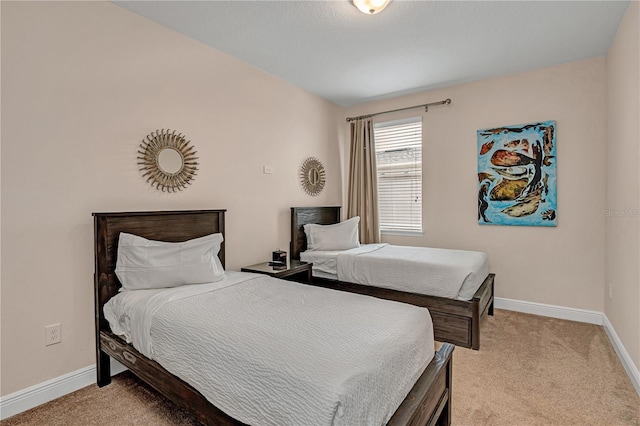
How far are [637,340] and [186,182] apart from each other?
3369 mm

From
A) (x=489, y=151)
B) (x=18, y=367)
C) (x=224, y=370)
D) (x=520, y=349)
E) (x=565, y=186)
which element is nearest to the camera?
(x=224, y=370)

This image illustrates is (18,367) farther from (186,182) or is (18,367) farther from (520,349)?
(520,349)

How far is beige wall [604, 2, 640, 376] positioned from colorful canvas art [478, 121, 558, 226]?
456 mm

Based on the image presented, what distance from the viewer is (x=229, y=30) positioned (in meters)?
2.59

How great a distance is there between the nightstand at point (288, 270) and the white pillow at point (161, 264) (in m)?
0.60

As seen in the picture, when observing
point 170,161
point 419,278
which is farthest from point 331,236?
point 170,161

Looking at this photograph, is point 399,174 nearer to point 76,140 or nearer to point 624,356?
point 624,356

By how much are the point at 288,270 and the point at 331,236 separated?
34.4 inches

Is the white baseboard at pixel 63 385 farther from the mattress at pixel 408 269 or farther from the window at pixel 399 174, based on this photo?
the window at pixel 399 174

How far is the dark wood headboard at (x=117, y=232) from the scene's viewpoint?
2.09 meters

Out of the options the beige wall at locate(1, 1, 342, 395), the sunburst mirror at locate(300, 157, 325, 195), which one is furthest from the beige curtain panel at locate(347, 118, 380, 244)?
the beige wall at locate(1, 1, 342, 395)

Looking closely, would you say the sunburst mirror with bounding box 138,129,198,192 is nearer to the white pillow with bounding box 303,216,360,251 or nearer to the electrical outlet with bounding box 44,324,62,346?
the electrical outlet with bounding box 44,324,62,346

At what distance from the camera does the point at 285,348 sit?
49.5 inches

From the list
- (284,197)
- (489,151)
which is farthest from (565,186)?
(284,197)
